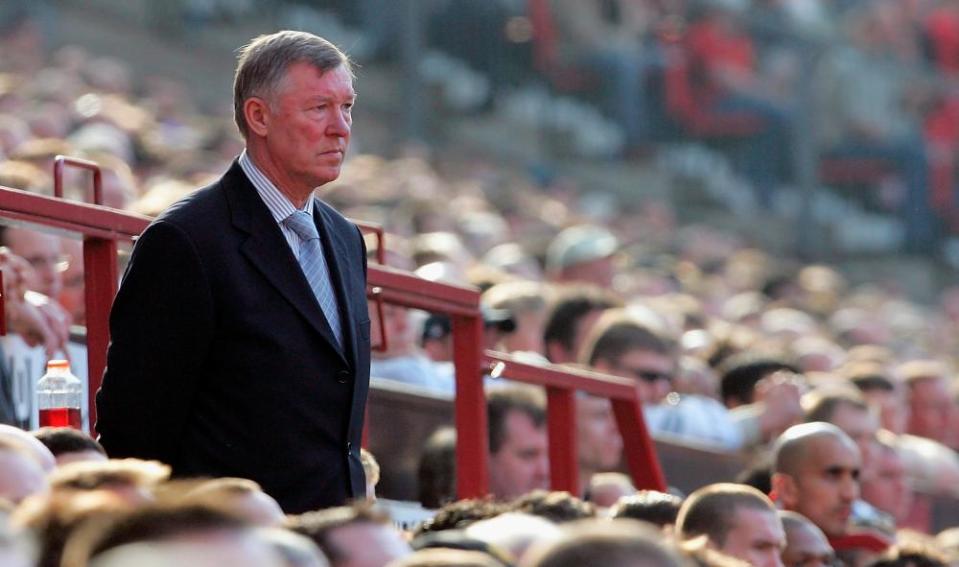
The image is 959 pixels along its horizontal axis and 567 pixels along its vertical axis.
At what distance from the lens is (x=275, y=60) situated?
4320 millimetres

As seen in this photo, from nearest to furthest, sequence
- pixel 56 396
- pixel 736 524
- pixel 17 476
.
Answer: pixel 17 476 → pixel 56 396 → pixel 736 524

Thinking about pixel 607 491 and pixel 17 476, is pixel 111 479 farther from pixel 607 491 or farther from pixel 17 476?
pixel 607 491

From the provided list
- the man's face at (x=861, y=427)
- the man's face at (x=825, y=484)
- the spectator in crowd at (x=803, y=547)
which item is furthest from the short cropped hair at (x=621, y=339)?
the spectator in crowd at (x=803, y=547)

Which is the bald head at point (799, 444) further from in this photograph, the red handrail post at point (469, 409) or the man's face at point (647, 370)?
the red handrail post at point (469, 409)

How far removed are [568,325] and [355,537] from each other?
544 centimetres

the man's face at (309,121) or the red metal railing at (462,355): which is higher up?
the man's face at (309,121)

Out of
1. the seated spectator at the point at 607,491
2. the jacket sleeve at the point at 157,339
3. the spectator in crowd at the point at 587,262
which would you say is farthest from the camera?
the spectator in crowd at the point at 587,262

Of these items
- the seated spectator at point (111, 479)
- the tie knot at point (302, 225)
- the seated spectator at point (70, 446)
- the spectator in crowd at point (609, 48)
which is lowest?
the seated spectator at point (70, 446)

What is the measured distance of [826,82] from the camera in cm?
1883

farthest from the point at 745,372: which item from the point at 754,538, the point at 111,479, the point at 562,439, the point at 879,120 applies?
the point at 879,120

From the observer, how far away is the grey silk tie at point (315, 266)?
172 inches

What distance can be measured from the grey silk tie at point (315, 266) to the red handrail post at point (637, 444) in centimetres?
235

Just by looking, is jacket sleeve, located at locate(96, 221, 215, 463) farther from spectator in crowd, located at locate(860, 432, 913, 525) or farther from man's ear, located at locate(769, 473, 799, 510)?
spectator in crowd, located at locate(860, 432, 913, 525)

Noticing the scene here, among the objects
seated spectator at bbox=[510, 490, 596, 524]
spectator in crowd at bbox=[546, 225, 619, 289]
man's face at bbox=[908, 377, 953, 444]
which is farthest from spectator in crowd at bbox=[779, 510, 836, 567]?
man's face at bbox=[908, 377, 953, 444]
